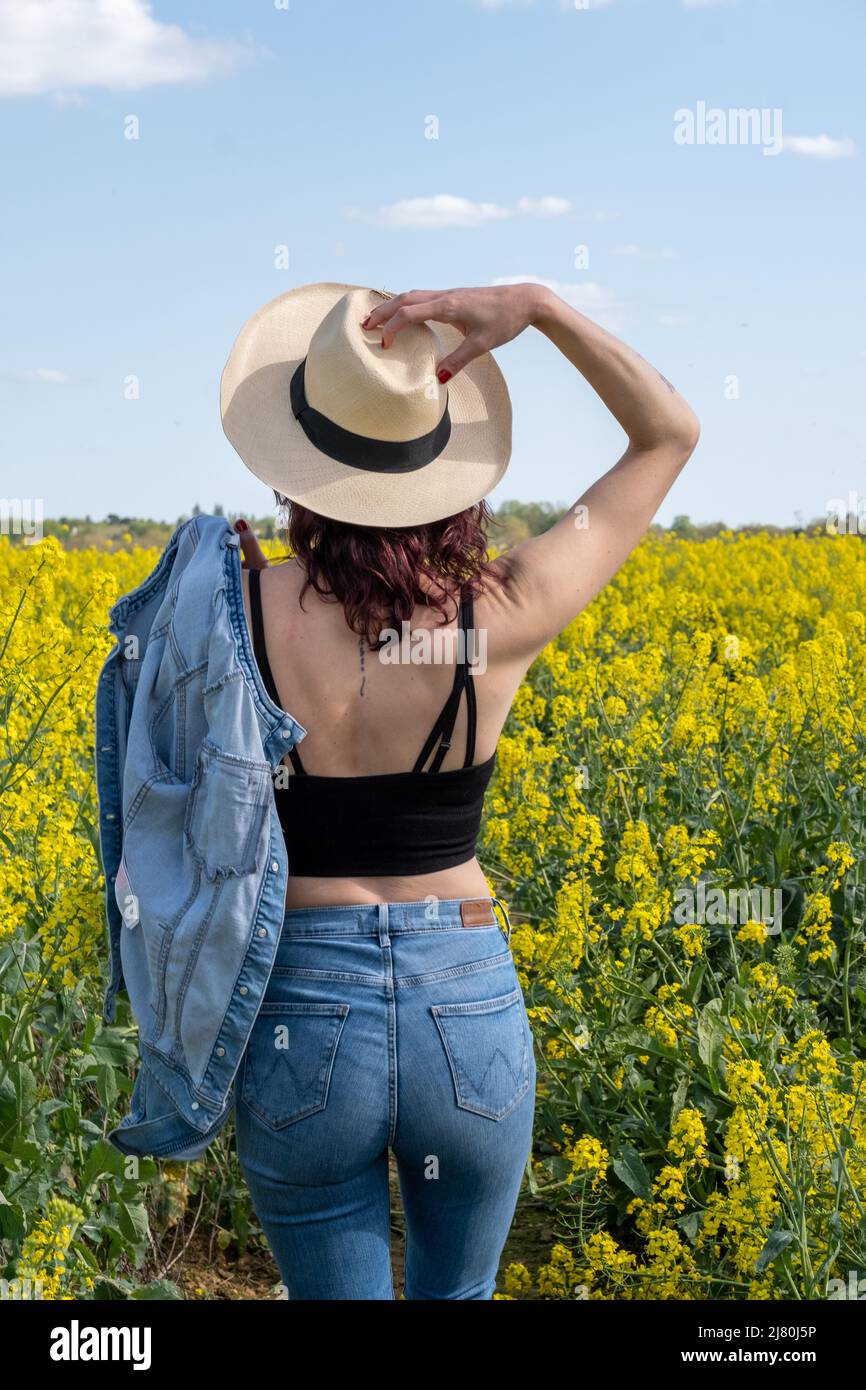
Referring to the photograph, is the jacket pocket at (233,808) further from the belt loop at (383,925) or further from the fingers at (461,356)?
the fingers at (461,356)

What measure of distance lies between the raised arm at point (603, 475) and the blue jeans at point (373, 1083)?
418mm

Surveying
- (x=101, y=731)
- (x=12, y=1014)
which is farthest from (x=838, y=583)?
(x=101, y=731)

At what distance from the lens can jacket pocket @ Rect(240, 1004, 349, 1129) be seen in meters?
1.73

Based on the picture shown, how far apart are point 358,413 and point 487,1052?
0.86 m

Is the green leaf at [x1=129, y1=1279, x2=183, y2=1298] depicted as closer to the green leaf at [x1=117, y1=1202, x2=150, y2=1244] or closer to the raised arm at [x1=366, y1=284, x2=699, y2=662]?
the green leaf at [x1=117, y1=1202, x2=150, y2=1244]

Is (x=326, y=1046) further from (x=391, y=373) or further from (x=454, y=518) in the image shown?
(x=391, y=373)

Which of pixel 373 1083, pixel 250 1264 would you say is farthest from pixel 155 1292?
pixel 373 1083

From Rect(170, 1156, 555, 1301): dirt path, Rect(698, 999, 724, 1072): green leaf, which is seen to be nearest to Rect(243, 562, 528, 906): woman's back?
Rect(698, 999, 724, 1072): green leaf

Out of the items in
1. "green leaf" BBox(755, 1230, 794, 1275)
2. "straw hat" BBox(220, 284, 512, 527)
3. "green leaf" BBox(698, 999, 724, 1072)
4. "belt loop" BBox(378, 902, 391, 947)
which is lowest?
"green leaf" BBox(755, 1230, 794, 1275)

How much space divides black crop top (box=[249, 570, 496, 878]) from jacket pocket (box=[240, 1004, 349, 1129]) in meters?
0.18

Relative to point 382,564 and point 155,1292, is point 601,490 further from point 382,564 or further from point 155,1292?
point 155,1292

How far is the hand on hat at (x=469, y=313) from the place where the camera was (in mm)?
1838
